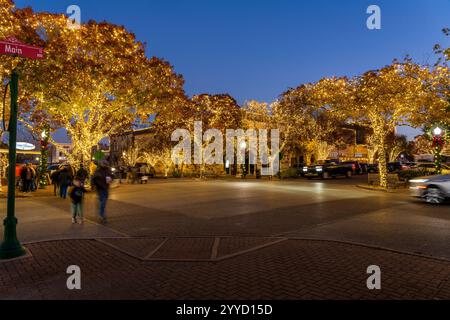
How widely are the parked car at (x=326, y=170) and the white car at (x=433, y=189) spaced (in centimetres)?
1822

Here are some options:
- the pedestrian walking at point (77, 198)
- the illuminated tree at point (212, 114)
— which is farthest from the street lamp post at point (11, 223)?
the illuminated tree at point (212, 114)

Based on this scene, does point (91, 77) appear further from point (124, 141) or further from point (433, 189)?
point (124, 141)

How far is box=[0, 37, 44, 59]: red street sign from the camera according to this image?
6344 mm

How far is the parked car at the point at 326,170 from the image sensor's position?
106 ft

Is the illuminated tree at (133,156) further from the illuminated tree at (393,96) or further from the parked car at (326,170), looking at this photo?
the illuminated tree at (393,96)

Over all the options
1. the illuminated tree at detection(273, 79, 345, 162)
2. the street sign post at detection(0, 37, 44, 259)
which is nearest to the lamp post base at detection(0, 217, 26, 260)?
the street sign post at detection(0, 37, 44, 259)

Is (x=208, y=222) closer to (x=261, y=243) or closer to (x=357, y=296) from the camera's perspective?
(x=261, y=243)

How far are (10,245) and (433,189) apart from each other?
14579 millimetres

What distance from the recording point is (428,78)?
62.2ft

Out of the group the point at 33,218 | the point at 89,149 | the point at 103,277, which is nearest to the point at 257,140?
the point at 89,149

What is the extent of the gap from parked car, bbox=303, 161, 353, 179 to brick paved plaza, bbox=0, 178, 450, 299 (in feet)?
68.8

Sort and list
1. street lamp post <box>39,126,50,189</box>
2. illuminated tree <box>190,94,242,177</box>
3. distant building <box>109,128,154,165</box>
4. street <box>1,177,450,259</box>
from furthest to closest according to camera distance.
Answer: distant building <box>109,128,154,165</box> → illuminated tree <box>190,94,242,177</box> → street lamp post <box>39,126,50,189</box> → street <box>1,177,450,259</box>

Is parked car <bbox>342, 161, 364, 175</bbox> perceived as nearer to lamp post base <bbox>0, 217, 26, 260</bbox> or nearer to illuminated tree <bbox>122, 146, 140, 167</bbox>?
illuminated tree <bbox>122, 146, 140, 167</bbox>

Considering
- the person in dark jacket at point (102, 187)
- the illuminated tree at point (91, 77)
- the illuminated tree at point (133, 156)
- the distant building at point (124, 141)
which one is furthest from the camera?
the distant building at point (124, 141)
